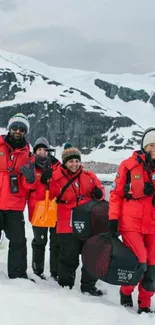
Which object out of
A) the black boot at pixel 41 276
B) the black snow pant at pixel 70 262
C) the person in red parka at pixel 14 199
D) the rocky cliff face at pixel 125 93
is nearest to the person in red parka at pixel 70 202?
the black snow pant at pixel 70 262

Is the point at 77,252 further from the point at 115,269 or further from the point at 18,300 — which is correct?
the point at 18,300

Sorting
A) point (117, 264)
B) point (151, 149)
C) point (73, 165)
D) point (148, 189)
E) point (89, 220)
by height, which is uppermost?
point (151, 149)

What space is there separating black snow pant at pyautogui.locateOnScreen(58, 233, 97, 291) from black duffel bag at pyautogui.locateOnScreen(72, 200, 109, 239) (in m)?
0.16

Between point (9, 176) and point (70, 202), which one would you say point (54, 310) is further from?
point (9, 176)

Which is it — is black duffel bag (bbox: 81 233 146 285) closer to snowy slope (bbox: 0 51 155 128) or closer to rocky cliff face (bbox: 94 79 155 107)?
snowy slope (bbox: 0 51 155 128)

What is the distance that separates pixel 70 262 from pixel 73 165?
3.81 ft

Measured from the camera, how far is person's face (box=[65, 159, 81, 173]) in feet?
16.7

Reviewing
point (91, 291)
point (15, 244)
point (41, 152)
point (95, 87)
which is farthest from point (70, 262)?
point (95, 87)

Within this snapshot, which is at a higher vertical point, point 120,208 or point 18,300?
point 120,208

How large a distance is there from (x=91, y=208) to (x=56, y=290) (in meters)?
1.00

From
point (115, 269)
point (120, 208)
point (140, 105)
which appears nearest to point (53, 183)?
point (120, 208)

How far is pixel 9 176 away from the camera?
491 centimetres

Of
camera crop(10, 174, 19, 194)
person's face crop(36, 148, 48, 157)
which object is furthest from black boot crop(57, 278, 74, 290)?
person's face crop(36, 148, 48, 157)

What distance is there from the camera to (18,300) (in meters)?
3.72
